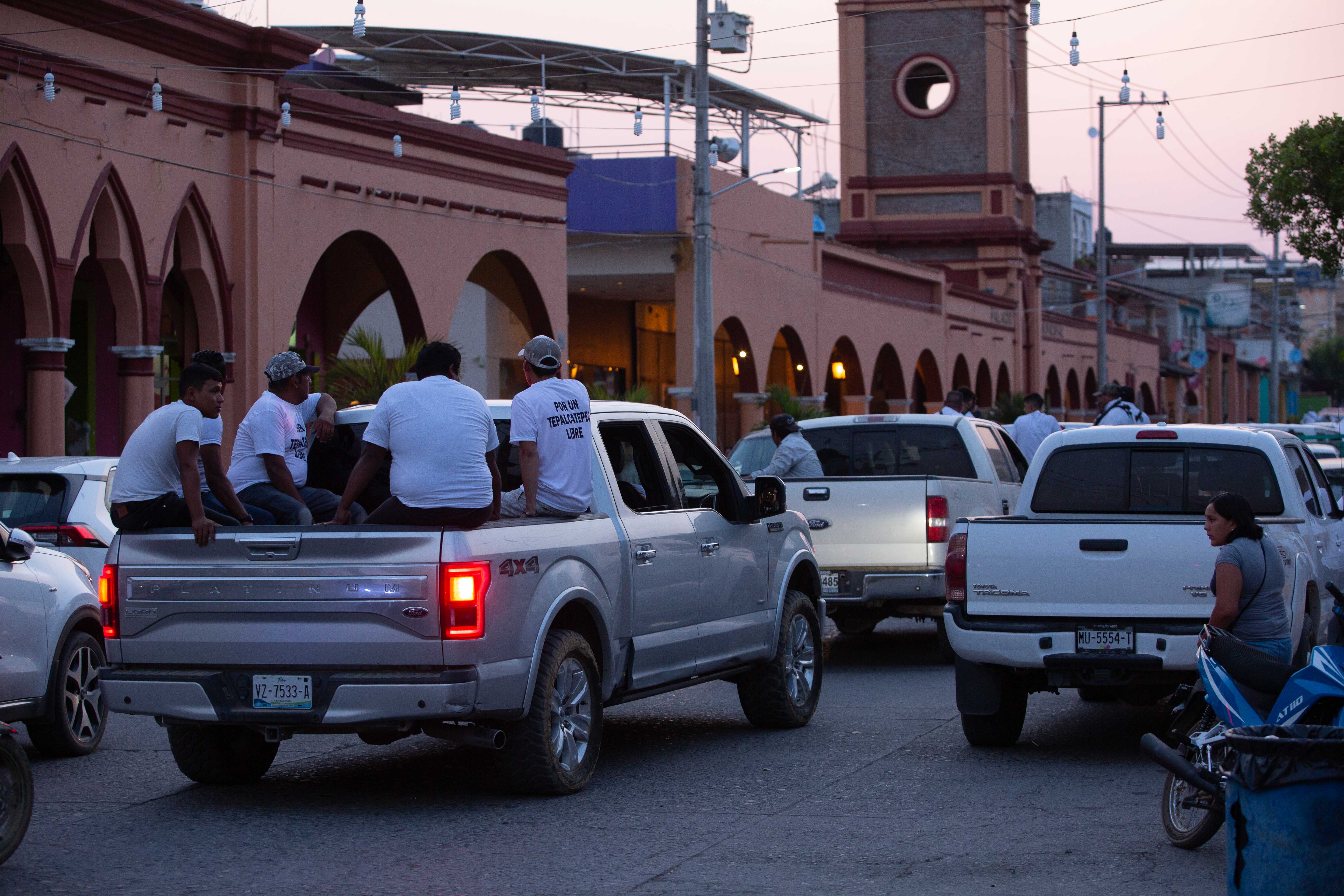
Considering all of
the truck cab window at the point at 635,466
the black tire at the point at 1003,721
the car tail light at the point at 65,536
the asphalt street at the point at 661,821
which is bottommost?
the asphalt street at the point at 661,821

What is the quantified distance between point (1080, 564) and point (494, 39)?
25.2 metres

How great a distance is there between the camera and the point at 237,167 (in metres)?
20.0

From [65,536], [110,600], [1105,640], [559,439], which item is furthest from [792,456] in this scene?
[110,600]

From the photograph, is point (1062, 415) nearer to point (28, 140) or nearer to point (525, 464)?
point (28, 140)

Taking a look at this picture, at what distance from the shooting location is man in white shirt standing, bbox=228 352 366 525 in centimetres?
841

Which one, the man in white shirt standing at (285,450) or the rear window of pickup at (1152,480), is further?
the rear window of pickup at (1152,480)

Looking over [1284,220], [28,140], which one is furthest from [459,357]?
[1284,220]

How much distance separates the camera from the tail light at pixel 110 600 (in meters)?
7.40

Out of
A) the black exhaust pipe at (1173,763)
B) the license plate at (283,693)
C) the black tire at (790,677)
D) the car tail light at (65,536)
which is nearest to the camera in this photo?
the black exhaust pipe at (1173,763)

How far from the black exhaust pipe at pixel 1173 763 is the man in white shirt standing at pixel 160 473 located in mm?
4394

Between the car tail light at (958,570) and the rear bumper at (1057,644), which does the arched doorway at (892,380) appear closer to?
the car tail light at (958,570)

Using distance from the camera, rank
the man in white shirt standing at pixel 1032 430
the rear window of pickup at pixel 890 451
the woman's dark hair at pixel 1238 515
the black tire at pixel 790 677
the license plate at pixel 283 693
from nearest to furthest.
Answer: the license plate at pixel 283 693 → the woman's dark hair at pixel 1238 515 → the black tire at pixel 790 677 → the rear window of pickup at pixel 890 451 → the man in white shirt standing at pixel 1032 430

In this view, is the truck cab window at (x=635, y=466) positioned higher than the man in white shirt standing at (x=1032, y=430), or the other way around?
the man in white shirt standing at (x=1032, y=430)

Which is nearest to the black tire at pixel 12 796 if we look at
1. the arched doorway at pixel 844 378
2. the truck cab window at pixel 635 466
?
the truck cab window at pixel 635 466
